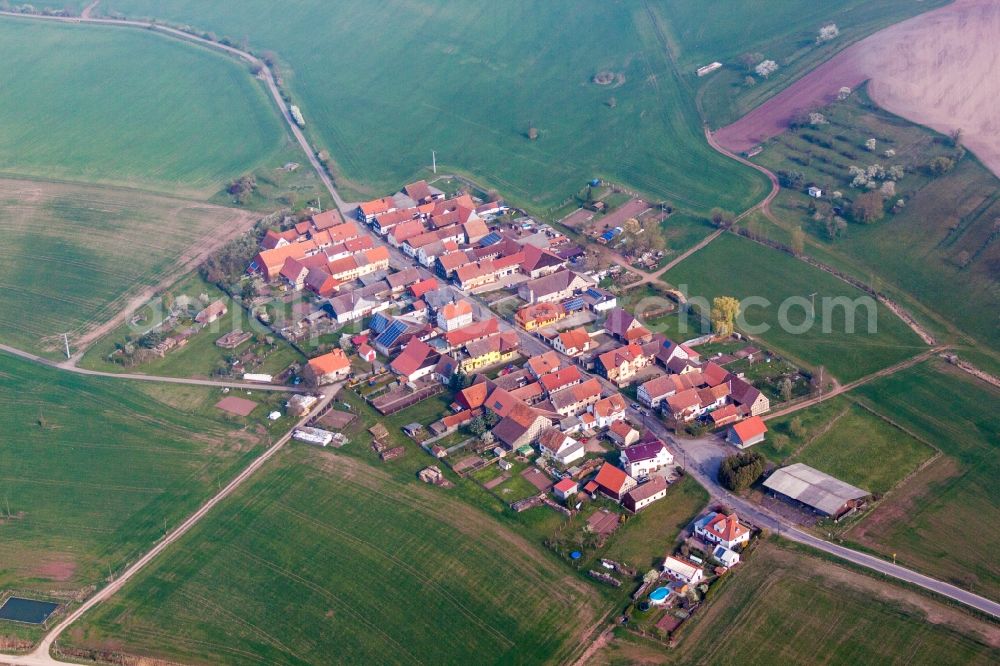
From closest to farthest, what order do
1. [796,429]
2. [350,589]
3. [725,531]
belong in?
1. [350,589]
2. [725,531]
3. [796,429]

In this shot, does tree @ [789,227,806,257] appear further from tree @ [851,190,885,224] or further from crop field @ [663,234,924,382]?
tree @ [851,190,885,224]

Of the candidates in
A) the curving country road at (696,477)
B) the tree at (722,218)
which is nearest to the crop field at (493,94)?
the tree at (722,218)

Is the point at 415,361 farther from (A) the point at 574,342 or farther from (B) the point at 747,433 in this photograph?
(B) the point at 747,433

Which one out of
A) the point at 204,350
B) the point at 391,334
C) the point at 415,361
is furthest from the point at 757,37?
the point at 204,350

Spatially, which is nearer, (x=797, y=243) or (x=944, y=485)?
(x=944, y=485)

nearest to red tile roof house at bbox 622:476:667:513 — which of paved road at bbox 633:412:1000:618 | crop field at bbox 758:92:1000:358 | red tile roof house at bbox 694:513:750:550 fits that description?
paved road at bbox 633:412:1000:618

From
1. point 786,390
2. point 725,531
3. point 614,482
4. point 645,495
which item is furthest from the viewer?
point 786,390

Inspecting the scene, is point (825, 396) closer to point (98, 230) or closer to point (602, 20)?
point (98, 230)

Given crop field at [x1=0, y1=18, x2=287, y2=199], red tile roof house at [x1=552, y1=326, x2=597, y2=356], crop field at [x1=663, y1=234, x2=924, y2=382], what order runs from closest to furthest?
crop field at [x1=663, y1=234, x2=924, y2=382] → red tile roof house at [x1=552, y1=326, x2=597, y2=356] → crop field at [x1=0, y1=18, x2=287, y2=199]
